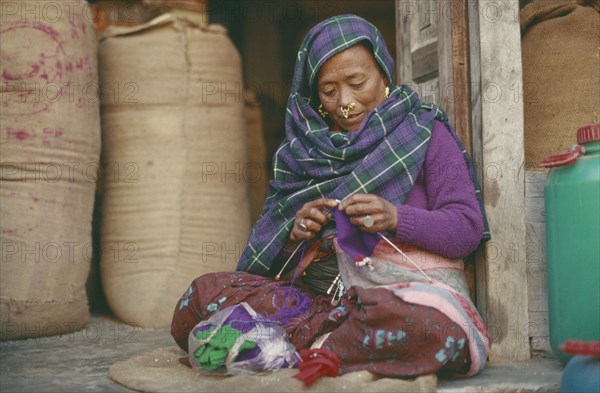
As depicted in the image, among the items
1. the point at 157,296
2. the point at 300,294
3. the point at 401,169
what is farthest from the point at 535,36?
the point at 157,296

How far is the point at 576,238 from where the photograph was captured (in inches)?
99.2

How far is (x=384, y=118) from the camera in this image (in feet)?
8.95

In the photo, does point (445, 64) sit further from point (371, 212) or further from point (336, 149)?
point (371, 212)

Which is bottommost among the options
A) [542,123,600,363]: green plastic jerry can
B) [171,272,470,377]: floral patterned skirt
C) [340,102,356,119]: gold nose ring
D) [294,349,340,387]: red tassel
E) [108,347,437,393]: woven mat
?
[108,347,437,393]: woven mat

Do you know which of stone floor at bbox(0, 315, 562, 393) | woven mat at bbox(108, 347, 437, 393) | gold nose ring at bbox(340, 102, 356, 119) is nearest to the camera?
woven mat at bbox(108, 347, 437, 393)

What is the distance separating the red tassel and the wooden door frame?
788 mm

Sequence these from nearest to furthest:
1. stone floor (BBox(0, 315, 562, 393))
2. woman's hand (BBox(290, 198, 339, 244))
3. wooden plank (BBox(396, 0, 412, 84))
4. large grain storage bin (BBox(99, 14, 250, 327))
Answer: stone floor (BBox(0, 315, 562, 393)) → woman's hand (BBox(290, 198, 339, 244)) → wooden plank (BBox(396, 0, 412, 84)) → large grain storage bin (BBox(99, 14, 250, 327))

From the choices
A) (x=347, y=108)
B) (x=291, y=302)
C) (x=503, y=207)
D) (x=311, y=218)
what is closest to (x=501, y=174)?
(x=503, y=207)

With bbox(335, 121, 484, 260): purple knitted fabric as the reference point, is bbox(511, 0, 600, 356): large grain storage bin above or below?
above

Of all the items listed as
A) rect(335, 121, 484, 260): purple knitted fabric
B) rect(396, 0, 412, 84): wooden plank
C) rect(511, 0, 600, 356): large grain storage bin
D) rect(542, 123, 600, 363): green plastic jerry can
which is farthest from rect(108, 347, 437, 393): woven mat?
rect(396, 0, 412, 84): wooden plank

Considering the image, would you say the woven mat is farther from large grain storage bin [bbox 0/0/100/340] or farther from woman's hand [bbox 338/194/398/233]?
large grain storage bin [bbox 0/0/100/340]

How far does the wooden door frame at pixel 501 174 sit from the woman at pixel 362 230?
129mm

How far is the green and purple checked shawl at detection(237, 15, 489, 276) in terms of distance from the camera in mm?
2664

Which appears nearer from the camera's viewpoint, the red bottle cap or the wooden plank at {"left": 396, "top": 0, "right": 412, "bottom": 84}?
the red bottle cap
